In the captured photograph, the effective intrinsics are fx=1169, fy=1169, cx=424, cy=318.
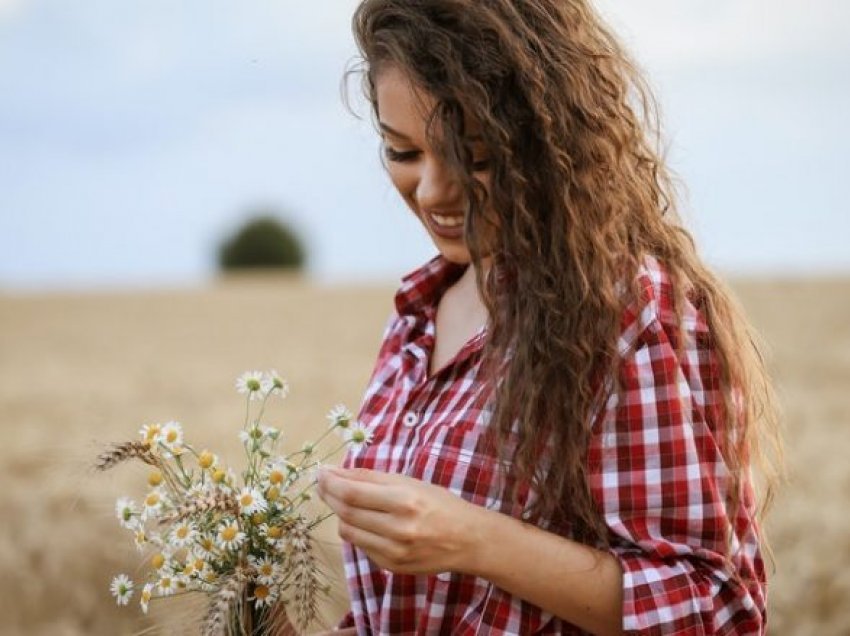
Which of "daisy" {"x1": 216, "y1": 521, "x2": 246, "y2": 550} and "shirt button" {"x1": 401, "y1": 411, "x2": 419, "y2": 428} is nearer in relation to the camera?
"daisy" {"x1": 216, "y1": 521, "x2": 246, "y2": 550}

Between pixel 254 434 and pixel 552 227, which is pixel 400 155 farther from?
pixel 254 434

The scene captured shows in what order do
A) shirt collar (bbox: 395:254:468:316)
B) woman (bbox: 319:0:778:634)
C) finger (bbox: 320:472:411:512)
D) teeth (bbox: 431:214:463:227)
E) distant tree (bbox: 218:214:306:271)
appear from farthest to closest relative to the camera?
distant tree (bbox: 218:214:306:271), shirt collar (bbox: 395:254:468:316), teeth (bbox: 431:214:463:227), woman (bbox: 319:0:778:634), finger (bbox: 320:472:411:512)

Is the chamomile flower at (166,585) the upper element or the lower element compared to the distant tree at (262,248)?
lower

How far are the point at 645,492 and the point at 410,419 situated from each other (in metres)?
0.44

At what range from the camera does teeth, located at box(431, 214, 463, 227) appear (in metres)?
1.94

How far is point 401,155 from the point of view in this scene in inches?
77.7

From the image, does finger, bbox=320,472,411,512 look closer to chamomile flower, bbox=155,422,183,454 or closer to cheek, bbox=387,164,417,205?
chamomile flower, bbox=155,422,183,454

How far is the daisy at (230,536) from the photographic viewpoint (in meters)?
1.76

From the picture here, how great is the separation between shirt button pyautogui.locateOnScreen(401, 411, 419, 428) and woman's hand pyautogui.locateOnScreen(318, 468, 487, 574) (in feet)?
1.12

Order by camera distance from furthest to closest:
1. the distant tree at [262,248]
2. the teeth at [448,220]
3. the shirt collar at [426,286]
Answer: the distant tree at [262,248], the shirt collar at [426,286], the teeth at [448,220]

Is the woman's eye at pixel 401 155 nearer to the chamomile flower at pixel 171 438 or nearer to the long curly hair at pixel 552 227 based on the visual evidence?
the long curly hair at pixel 552 227

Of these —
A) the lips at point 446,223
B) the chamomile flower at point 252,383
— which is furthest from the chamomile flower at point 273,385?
the lips at point 446,223

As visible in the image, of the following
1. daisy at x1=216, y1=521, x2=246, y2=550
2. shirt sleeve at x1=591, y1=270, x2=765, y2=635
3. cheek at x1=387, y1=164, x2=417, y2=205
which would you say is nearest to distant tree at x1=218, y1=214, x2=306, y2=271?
cheek at x1=387, y1=164, x2=417, y2=205

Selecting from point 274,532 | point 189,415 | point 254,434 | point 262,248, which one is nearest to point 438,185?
point 254,434
